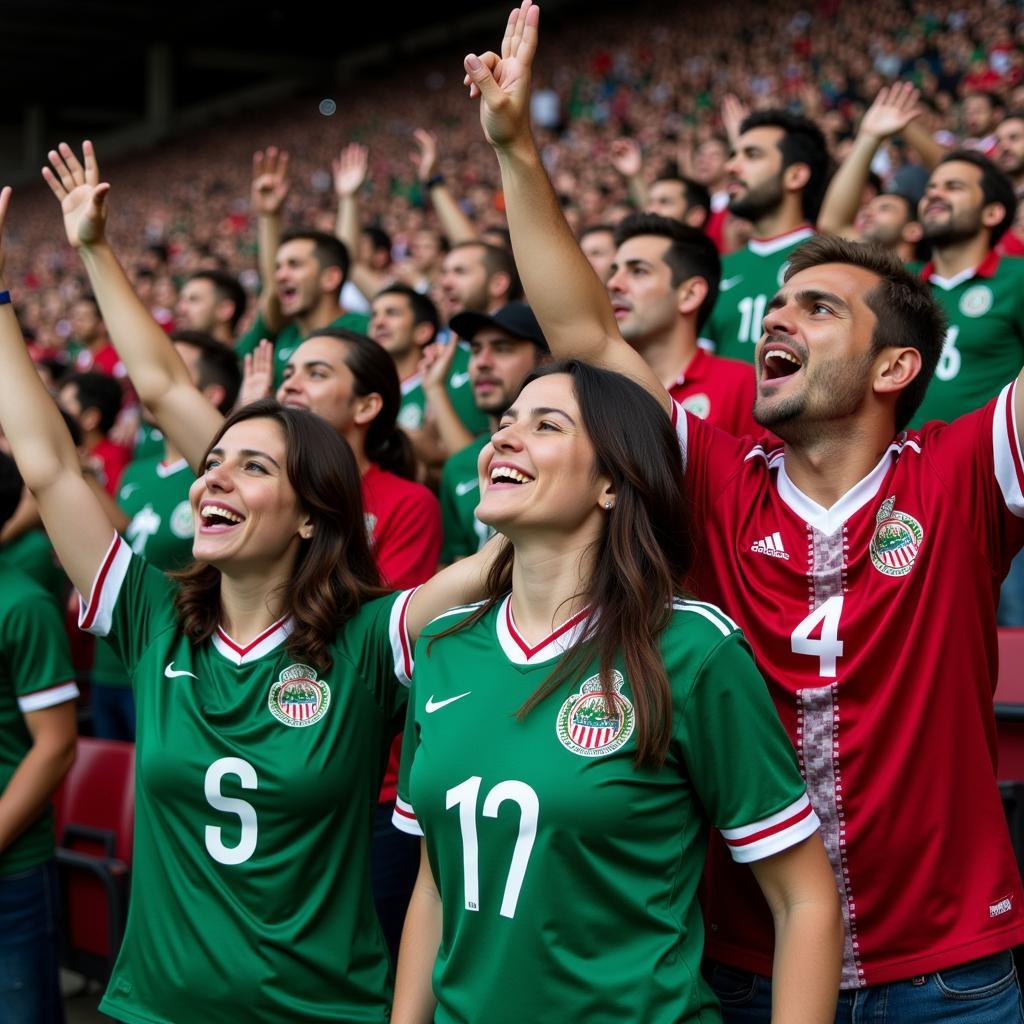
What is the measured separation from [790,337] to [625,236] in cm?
213

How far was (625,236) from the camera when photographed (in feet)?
15.2

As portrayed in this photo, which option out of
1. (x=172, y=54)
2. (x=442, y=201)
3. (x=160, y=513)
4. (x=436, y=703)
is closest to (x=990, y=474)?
(x=436, y=703)

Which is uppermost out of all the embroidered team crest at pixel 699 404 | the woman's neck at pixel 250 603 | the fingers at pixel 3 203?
the fingers at pixel 3 203

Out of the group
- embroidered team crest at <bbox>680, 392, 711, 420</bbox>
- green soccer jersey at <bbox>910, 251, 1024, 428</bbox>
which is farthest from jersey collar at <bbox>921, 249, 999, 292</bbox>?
embroidered team crest at <bbox>680, 392, 711, 420</bbox>

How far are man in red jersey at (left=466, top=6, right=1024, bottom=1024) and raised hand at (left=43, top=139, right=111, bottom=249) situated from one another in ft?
3.81

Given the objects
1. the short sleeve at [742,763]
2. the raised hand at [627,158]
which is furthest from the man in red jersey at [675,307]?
the raised hand at [627,158]

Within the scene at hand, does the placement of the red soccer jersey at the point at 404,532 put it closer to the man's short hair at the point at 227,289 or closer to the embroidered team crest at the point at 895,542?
the embroidered team crest at the point at 895,542

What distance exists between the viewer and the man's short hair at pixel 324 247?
5.98 meters

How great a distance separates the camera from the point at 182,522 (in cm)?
490

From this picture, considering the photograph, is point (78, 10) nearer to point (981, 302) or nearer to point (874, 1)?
point (874, 1)

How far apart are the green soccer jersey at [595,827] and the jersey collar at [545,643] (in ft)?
0.09

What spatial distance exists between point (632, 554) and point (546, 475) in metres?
0.20

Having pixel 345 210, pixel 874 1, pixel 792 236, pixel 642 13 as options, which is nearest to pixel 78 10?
pixel 642 13

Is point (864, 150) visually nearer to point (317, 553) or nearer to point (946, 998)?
point (317, 553)
